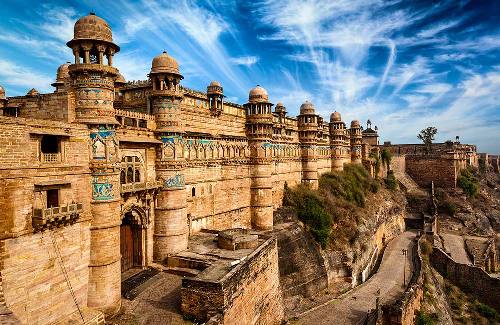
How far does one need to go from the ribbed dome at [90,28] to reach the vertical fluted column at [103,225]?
11.7ft

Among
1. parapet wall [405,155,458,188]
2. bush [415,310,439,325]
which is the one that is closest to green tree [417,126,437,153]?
parapet wall [405,155,458,188]

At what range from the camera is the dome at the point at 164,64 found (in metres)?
19.1

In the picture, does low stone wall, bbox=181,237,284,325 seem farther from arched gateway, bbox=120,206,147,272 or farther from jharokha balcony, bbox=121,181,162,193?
arched gateway, bbox=120,206,147,272

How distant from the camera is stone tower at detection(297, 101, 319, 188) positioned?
129 feet

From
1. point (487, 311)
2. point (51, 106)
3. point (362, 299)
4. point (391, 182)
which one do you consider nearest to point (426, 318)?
point (362, 299)

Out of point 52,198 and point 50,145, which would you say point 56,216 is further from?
point 50,145

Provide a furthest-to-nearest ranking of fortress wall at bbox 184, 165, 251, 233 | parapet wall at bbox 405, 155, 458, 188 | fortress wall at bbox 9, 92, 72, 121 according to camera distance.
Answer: parapet wall at bbox 405, 155, 458, 188 < fortress wall at bbox 184, 165, 251, 233 < fortress wall at bbox 9, 92, 72, 121

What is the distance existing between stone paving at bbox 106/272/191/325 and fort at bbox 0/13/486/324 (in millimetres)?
548

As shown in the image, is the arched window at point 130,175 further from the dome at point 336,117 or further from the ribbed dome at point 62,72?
the dome at point 336,117

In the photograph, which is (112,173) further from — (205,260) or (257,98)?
(257,98)

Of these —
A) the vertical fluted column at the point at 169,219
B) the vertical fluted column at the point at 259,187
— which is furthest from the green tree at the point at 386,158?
the vertical fluted column at the point at 169,219

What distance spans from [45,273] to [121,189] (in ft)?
18.0

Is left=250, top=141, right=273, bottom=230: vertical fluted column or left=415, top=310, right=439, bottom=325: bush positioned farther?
left=250, top=141, right=273, bottom=230: vertical fluted column

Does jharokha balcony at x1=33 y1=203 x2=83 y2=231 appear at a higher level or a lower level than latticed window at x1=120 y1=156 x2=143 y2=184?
lower
